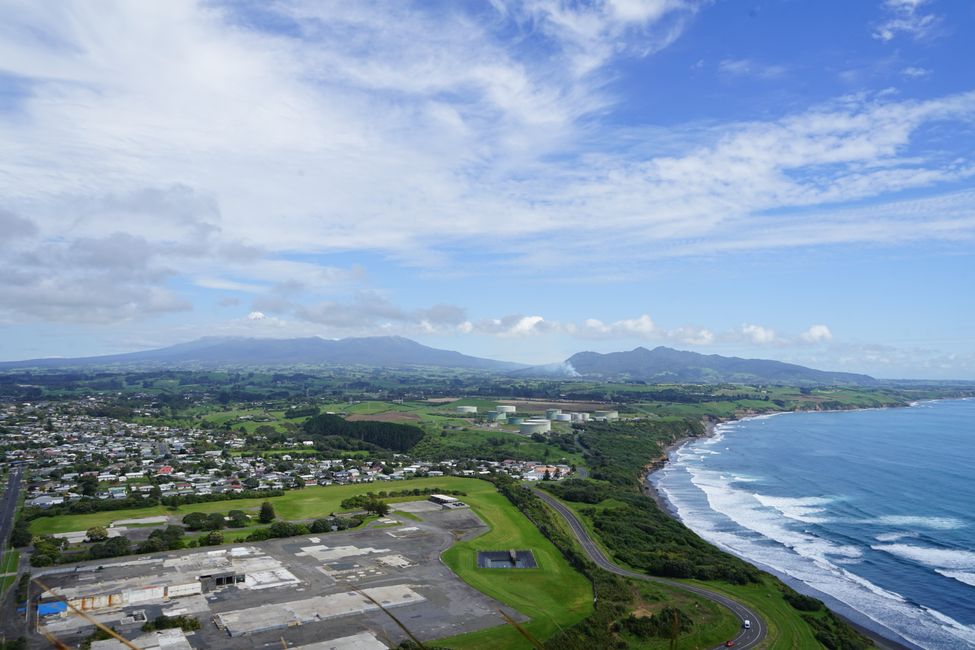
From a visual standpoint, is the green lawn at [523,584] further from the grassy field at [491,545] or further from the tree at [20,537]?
the tree at [20,537]

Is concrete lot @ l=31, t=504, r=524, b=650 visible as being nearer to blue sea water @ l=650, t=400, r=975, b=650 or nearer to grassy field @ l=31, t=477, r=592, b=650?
grassy field @ l=31, t=477, r=592, b=650

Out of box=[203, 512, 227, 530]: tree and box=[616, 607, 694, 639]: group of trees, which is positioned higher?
box=[203, 512, 227, 530]: tree

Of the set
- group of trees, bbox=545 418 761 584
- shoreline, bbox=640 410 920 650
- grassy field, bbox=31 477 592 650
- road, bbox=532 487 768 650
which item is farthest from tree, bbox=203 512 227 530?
shoreline, bbox=640 410 920 650

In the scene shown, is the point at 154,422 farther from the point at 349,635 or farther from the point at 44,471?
the point at 349,635

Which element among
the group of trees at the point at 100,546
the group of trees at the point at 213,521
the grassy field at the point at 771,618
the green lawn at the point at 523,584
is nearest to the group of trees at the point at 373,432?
the group of trees at the point at 213,521

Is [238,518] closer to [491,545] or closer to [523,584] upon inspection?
[491,545]

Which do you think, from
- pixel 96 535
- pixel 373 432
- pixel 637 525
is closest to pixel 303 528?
pixel 96 535
